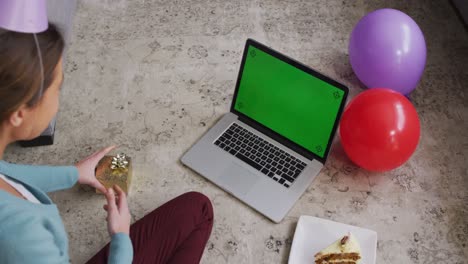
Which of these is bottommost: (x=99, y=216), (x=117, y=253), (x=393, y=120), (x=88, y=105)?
(x=99, y=216)

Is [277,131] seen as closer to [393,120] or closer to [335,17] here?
[393,120]

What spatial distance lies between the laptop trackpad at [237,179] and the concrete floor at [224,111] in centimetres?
4

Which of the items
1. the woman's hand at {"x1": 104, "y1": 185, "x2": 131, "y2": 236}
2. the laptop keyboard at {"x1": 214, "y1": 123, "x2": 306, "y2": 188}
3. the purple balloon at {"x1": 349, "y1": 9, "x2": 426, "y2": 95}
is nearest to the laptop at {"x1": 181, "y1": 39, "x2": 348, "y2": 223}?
the laptop keyboard at {"x1": 214, "y1": 123, "x2": 306, "y2": 188}

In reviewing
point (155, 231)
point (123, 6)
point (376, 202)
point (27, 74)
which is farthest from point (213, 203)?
point (123, 6)

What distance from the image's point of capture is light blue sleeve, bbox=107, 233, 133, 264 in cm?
111

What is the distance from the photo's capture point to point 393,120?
4.87 ft

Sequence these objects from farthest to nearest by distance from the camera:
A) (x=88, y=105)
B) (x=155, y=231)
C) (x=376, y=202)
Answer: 1. (x=88, y=105)
2. (x=376, y=202)
3. (x=155, y=231)

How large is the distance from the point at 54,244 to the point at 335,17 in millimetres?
1575

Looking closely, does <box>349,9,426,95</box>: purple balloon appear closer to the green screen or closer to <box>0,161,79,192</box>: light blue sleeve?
the green screen

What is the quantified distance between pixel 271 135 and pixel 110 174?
1.64 ft

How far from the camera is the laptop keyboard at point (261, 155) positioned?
160 centimetres

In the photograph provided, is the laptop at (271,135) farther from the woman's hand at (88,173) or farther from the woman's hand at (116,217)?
the woman's hand at (116,217)

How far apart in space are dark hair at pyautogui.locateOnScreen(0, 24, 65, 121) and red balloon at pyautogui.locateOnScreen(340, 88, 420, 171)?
881mm

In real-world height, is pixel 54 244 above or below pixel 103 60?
above
